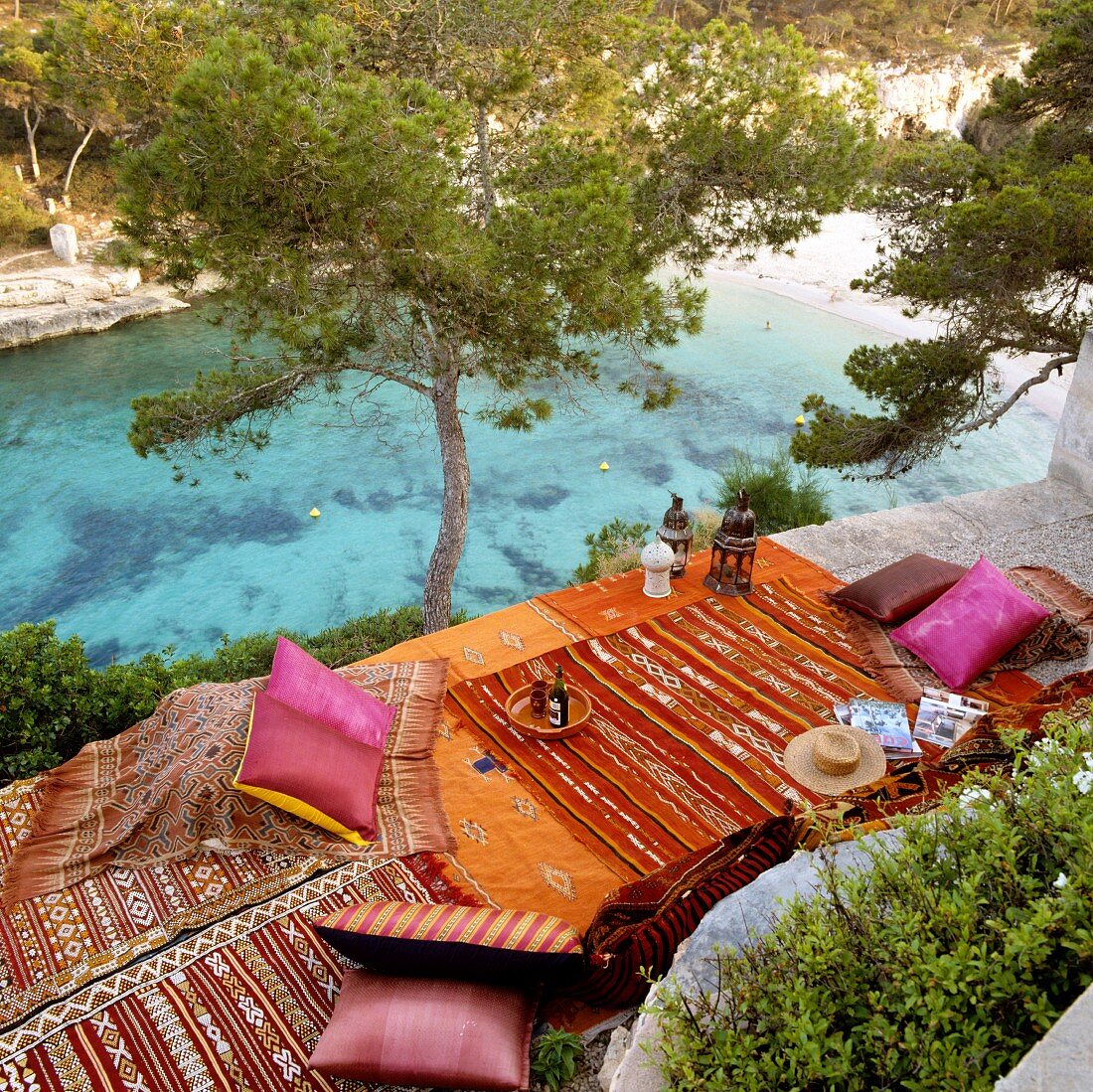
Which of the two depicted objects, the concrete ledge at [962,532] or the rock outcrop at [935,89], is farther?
the rock outcrop at [935,89]

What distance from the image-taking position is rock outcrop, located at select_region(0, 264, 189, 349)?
1551 cm

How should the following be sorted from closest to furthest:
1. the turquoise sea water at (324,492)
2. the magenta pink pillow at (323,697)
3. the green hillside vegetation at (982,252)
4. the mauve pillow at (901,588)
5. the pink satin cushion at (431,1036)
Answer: the pink satin cushion at (431,1036), the magenta pink pillow at (323,697), the mauve pillow at (901,588), the green hillside vegetation at (982,252), the turquoise sea water at (324,492)

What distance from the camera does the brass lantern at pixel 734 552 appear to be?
4.41m

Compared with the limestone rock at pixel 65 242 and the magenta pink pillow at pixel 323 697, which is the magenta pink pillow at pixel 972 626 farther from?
the limestone rock at pixel 65 242

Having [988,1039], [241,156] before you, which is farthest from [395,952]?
[241,156]

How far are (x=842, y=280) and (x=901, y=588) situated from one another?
14.3m

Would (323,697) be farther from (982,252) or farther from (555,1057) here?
(982,252)

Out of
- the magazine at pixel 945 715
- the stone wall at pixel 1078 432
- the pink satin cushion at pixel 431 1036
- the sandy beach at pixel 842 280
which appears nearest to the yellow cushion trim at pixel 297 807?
the pink satin cushion at pixel 431 1036

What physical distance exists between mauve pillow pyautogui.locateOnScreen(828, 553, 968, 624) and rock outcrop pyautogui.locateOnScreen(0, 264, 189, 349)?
47.6ft

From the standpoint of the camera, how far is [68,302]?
53.0 feet

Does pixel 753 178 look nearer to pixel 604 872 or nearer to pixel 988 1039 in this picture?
pixel 604 872

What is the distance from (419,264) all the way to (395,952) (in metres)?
3.57

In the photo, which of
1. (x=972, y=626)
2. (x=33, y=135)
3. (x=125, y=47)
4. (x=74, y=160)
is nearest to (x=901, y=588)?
(x=972, y=626)

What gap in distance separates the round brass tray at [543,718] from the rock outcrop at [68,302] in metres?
14.2
